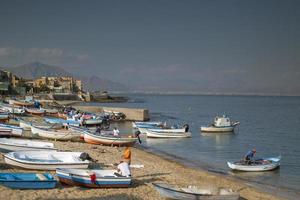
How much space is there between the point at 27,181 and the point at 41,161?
3344mm

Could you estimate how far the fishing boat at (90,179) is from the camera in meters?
15.3

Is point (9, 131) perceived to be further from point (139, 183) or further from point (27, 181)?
point (27, 181)

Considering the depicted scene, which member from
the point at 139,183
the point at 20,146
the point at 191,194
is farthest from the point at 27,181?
the point at 20,146

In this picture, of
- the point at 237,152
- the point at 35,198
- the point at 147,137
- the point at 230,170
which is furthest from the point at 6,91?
the point at 35,198

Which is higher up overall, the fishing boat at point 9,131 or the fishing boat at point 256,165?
the fishing boat at point 9,131

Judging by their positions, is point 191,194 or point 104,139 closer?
point 191,194

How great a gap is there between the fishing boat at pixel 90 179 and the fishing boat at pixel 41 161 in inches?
67.2

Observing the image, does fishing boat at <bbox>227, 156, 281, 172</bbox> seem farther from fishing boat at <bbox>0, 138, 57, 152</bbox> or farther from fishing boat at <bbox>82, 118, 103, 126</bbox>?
fishing boat at <bbox>82, 118, 103, 126</bbox>

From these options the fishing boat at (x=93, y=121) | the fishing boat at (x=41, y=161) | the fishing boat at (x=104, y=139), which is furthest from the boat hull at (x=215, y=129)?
the fishing boat at (x=41, y=161)

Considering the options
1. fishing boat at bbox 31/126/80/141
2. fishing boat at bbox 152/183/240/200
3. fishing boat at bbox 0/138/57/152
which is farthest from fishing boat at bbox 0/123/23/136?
fishing boat at bbox 152/183/240/200

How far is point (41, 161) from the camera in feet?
57.7

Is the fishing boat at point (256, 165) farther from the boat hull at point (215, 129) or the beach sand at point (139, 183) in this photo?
the boat hull at point (215, 129)

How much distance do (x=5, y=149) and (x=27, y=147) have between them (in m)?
1.25

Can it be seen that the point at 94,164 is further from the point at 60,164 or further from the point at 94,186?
the point at 94,186
